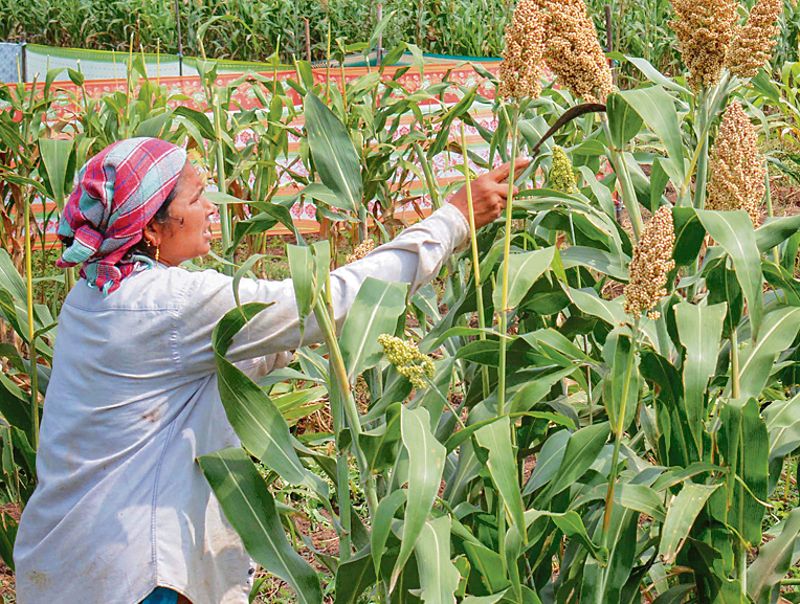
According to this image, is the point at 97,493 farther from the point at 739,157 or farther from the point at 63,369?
the point at 739,157

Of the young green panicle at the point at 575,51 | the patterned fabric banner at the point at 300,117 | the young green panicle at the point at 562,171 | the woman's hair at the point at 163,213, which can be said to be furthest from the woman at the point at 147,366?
the patterned fabric banner at the point at 300,117

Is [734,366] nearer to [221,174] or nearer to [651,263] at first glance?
[651,263]

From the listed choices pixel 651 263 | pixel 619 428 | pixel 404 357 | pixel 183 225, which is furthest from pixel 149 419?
pixel 651 263

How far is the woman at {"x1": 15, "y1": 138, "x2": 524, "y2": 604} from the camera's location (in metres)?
1.98

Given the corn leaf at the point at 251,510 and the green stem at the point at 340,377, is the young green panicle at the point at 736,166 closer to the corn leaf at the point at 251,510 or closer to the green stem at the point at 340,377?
the green stem at the point at 340,377

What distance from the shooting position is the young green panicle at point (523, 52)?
5.65ft

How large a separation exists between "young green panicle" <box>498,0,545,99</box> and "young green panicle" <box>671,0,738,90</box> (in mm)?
281

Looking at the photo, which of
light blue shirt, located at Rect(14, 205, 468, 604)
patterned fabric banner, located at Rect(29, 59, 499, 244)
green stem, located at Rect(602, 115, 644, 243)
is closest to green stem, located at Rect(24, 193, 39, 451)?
light blue shirt, located at Rect(14, 205, 468, 604)

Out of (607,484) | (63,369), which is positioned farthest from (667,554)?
(63,369)

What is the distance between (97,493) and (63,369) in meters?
0.24

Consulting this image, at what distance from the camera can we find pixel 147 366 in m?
2.00

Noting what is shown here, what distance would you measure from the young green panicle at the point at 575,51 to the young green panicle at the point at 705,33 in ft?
0.46

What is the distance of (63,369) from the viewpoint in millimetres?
2104

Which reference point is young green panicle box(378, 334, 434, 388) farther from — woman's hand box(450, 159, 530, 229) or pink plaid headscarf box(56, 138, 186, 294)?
pink plaid headscarf box(56, 138, 186, 294)
